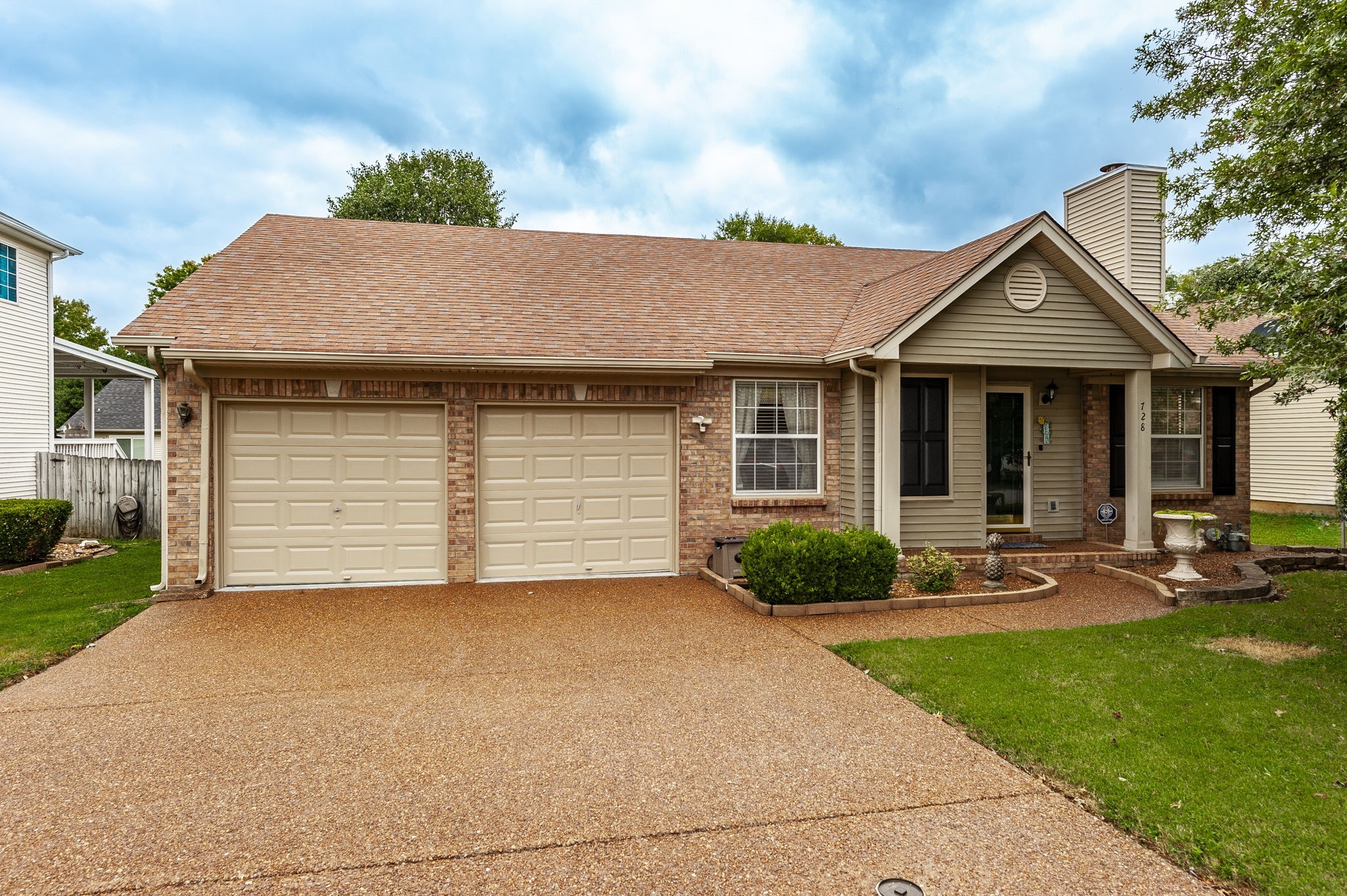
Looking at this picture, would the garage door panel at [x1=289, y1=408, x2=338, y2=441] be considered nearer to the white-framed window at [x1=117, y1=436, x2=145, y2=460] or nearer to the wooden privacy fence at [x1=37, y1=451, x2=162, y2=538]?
the wooden privacy fence at [x1=37, y1=451, x2=162, y2=538]

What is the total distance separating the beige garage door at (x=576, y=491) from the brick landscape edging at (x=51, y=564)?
23.0 ft

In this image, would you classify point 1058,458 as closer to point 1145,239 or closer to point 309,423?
point 1145,239

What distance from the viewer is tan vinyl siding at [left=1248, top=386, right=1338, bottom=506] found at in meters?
18.0

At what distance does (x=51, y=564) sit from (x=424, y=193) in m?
22.0

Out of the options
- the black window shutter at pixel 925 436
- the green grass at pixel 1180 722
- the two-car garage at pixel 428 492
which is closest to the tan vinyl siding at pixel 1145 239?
the black window shutter at pixel 925 436

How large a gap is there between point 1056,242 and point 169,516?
443 inches

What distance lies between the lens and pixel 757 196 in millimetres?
33344

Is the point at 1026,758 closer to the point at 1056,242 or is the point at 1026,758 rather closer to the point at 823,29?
the point at 1056,242

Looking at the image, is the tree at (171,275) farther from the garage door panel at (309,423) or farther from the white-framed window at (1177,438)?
the white-framed window at (1177,438)

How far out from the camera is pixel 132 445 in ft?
92.3

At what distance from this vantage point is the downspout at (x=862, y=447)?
9.47 metres

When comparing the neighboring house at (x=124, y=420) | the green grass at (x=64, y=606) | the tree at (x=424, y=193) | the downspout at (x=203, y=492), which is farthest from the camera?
the tree at (x=424, y=193)

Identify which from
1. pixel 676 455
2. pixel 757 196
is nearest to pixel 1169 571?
pixel 676 455

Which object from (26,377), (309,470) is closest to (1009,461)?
(309,470)
